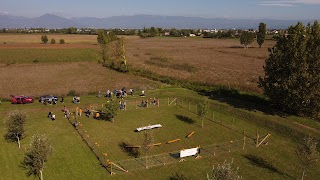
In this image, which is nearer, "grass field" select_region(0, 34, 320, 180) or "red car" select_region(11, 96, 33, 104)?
"grass field" select_region(0, 34, 320, 180)

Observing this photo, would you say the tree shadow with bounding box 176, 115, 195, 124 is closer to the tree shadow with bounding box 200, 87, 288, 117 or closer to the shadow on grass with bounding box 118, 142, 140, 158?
the tree shadow with bounding box 200, 87, 288, 117

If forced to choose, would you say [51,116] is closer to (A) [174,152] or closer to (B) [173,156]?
(A) [174,152]

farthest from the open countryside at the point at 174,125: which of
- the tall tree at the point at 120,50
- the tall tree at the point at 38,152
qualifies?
the tall tree at the point at 120,50

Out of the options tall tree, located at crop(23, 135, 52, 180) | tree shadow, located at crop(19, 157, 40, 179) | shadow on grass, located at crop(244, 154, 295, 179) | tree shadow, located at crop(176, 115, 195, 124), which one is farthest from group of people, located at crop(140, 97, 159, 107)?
tall tree, located at crop(23, 135, 52, 180)

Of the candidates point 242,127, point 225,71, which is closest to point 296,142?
point 242,127

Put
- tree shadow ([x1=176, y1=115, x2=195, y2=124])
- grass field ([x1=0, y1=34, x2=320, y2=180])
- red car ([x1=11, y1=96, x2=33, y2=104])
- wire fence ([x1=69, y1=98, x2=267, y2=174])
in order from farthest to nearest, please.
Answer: red car ([x1=11, y1=96, x2=33, y2=104]) < tree shadow ([x1=176, y1=115, x2=195, y2=124]) < wire fence ([x1=69, y1=98, x2=267, y2=174]) < grass field ([x1=0, y1=34, x2=320, y2=180])

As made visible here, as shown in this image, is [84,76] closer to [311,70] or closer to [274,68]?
[274,68]

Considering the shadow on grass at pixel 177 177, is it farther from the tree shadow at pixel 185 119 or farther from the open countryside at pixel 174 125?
the tree shadow at pixel 185 119

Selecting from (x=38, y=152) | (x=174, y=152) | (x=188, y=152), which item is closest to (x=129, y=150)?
(x=174, y=152)
